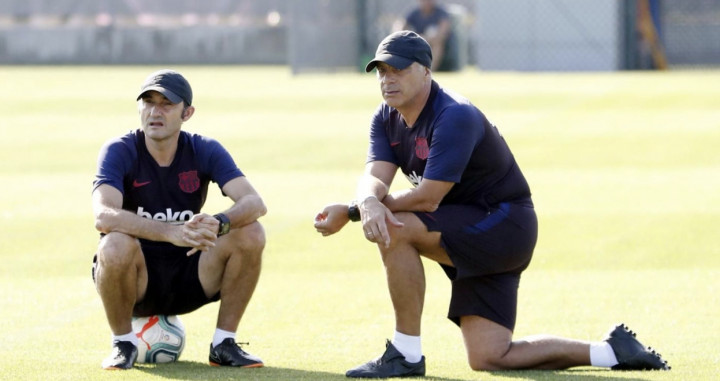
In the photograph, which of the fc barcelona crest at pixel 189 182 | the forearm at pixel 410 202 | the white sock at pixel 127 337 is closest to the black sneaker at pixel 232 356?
the white sock at pixel 127 337

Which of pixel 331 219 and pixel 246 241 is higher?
pixel 331 219

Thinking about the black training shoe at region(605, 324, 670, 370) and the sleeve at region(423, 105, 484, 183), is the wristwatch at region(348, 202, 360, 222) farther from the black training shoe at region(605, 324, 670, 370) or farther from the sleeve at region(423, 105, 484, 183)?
the black training shoe at region(605, 324, 670, 370)

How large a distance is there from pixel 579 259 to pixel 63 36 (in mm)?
27439

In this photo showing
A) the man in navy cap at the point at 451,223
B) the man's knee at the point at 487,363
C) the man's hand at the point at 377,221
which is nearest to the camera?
the man's hand at the point at 377,221

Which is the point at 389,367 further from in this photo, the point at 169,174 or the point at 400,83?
the point at 169,174

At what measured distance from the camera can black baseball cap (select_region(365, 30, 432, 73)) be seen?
6.35m

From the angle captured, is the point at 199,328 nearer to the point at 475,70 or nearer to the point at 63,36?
the point at 475,70

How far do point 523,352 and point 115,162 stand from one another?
2.14 meters

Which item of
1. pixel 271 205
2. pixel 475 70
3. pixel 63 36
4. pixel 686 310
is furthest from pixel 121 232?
pixel 63 36

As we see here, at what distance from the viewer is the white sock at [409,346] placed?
632cm

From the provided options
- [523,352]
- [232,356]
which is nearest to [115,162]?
[232,356]

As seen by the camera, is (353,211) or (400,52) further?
(353,211)

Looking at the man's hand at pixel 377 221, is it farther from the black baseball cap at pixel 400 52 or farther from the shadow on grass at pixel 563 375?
the shadow on grass at pixel 563 375

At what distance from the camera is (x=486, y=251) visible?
6438 millimetres
